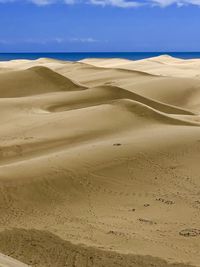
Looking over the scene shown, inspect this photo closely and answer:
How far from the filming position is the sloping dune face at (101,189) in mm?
5051

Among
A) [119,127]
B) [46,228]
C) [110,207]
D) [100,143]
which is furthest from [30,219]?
[119,127]

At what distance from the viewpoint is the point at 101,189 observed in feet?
21.8

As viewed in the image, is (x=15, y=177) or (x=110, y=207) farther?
(x=15, y=177)

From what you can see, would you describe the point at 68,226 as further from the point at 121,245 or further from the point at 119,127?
the point at 119,127

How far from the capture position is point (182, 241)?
206 inches

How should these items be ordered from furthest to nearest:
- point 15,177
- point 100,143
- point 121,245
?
1. point 100,143
2. point 15,177
3. point 121,245

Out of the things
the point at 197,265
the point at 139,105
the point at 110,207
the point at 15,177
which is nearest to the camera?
the point at 197,265

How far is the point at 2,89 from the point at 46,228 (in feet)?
38.6

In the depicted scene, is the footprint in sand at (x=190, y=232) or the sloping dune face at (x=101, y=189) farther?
the footprint in sand at (x=190, y=232)

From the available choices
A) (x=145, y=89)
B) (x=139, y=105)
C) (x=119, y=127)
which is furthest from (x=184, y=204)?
(x=145, y=89)

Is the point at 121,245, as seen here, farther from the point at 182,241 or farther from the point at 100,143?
the point at 100,143

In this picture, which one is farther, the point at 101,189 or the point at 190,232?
the point at 101,189

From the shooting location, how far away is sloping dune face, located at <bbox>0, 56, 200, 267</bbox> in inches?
199

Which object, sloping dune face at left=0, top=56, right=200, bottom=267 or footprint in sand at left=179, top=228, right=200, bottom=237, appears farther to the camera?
footprint in sand at left=179, top=228, right=200, bottom=237
